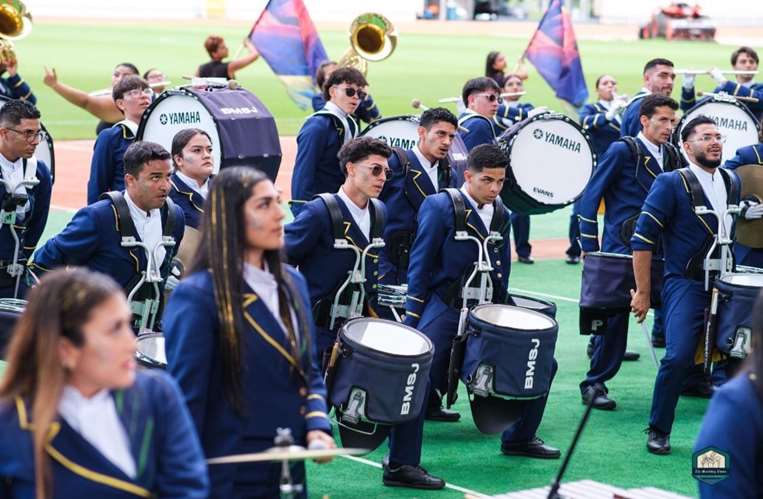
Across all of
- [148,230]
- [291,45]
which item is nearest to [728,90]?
[291,45]

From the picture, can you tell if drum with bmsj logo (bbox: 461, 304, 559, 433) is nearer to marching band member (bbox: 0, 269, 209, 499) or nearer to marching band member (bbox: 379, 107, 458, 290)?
marching band member (bbox: 379, 107, 458, 290)

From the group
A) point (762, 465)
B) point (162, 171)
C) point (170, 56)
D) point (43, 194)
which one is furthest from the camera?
point (170, 56)

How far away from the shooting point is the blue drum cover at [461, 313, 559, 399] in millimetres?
8297

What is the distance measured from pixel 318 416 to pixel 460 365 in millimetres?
3494

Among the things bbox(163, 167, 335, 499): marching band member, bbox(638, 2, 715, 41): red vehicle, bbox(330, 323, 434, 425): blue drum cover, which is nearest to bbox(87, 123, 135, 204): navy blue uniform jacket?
bbox(330, 323, 434, 425): blue drum cover

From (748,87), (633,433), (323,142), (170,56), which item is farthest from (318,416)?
(170,56)

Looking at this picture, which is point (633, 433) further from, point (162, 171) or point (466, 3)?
point (466, 3)

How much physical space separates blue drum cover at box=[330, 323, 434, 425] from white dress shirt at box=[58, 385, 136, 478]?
315 centimetres

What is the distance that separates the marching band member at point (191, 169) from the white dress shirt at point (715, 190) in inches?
117

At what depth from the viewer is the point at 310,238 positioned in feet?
27.2

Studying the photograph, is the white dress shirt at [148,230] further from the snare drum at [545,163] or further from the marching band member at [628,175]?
the marching band member at [628,175]

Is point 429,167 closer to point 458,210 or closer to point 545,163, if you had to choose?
point 545,163

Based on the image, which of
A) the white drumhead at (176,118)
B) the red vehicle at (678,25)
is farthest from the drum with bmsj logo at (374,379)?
the red vehicle at (678,25)

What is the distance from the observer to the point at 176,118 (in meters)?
10.6
